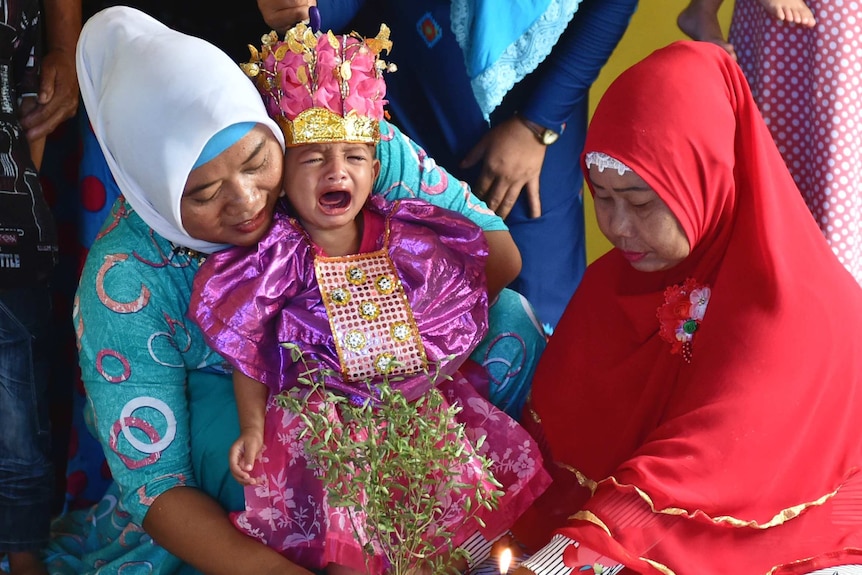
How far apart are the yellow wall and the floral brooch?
1.07 metres

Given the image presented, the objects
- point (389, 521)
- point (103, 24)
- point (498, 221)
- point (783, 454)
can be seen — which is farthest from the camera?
point (498, 221)

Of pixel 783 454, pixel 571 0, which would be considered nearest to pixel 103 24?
pixel 571 0

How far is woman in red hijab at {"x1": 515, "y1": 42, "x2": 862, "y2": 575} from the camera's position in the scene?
1801mm

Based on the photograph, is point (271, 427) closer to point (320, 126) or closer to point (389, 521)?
point (389, 521)

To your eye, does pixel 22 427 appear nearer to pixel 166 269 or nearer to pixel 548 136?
pixel 166 269

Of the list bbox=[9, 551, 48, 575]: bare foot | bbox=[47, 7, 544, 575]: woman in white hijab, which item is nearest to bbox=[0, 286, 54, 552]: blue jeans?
bbox=[9, 551, 48, 575]: bare foot

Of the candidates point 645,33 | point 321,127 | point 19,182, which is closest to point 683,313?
point 321,127

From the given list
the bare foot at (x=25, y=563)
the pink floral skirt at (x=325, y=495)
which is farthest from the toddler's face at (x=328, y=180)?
the bare foot at (x=25, y=563)

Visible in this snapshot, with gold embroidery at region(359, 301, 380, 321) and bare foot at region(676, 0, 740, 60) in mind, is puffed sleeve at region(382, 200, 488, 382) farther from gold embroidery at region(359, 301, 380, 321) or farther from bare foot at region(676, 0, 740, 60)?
bare foot at region(676, 0, 740, 60)

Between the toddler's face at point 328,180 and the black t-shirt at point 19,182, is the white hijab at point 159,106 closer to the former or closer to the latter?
the toddler's face at point 328,180

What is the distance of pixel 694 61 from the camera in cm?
198

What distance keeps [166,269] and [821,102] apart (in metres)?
1.65

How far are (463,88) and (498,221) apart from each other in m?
0.49

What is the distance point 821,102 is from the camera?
103 inches
